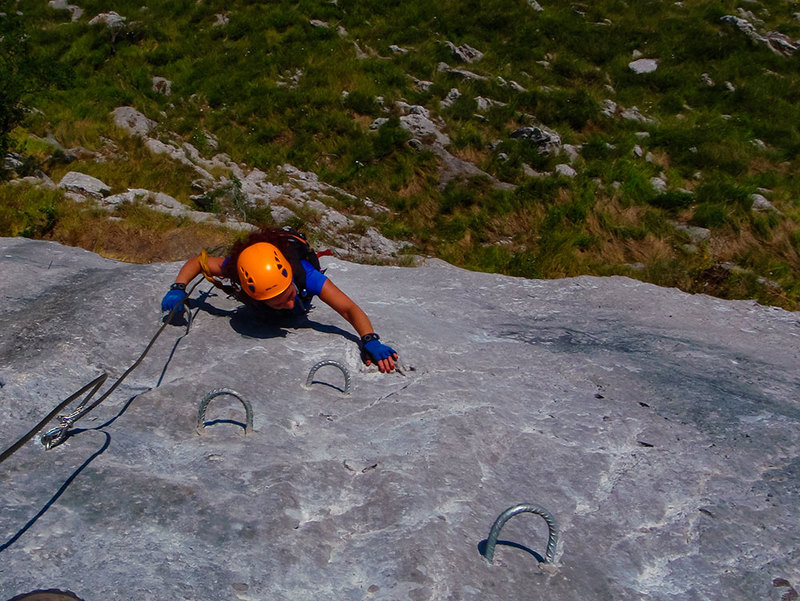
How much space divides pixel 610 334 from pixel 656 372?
36.4 inches

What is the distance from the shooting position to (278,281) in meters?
3.94

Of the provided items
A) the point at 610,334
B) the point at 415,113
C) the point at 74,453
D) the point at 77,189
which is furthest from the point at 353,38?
the point at 74,453

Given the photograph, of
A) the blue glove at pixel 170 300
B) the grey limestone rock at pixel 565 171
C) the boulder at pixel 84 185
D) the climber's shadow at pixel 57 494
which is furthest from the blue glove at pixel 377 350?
the grey limestone rock at pixel 565 171

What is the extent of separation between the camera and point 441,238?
10547mm

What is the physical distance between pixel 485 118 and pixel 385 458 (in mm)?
12299

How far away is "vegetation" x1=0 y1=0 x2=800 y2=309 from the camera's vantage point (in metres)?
9.59

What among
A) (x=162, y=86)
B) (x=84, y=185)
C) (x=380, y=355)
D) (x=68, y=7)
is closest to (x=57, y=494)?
(x=380, y=355)

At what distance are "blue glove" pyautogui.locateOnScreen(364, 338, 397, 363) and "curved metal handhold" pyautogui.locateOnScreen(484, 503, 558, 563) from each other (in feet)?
6.00

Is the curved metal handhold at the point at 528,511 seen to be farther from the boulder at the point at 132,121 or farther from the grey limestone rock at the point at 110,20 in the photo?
the grey limestone rock at the point at 110,20

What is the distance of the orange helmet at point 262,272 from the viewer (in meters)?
3.91

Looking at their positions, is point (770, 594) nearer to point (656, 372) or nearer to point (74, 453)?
point (656, 372)

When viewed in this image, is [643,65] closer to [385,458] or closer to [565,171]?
[565,171]

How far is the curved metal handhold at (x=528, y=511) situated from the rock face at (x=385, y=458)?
6 cm

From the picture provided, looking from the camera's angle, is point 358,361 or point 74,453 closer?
point 74,453
